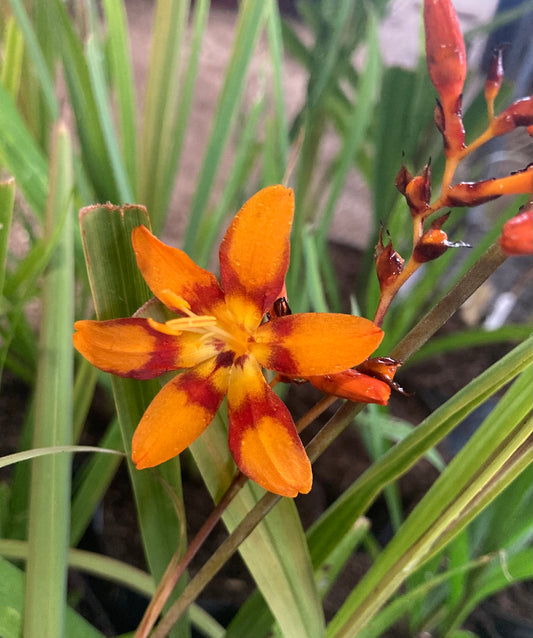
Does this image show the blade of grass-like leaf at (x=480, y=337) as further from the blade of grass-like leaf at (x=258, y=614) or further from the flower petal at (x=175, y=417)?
the flower petal at (x=175, y=417)

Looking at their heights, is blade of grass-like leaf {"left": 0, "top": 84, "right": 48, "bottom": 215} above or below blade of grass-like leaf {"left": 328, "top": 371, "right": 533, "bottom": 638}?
above

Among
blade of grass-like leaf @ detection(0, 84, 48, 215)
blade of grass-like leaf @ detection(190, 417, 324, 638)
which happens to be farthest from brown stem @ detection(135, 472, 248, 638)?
blade of grass-like leaf @ detection(0, 84, 48, 215)

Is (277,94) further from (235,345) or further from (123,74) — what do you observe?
(235,345)

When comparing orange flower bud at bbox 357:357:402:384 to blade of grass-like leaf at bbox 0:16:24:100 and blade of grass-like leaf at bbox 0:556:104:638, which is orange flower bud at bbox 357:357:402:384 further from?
blade of grass-like leaf at bbox 0:16:24:100

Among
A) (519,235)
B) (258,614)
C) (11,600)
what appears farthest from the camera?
(258,614)

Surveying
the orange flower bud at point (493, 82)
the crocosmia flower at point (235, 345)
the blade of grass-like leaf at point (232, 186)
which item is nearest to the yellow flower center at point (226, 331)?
the crocosmia flower at point (235, 345)

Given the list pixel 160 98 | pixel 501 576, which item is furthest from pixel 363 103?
pixel 501 576

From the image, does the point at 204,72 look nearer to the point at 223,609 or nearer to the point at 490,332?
the point at 490,332
